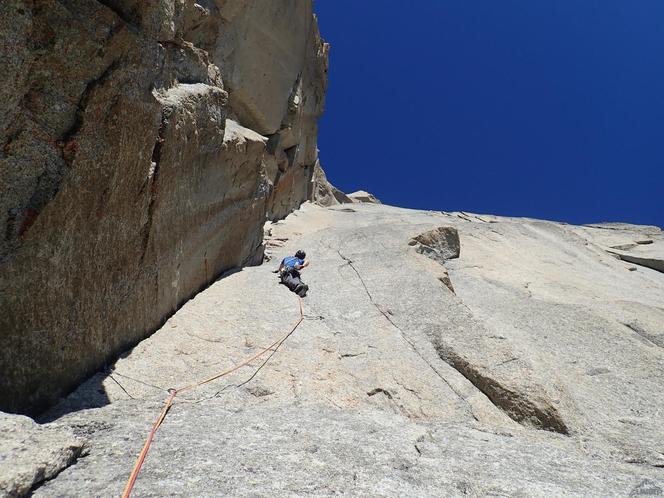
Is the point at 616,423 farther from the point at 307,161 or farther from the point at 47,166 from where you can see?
the point at 307,161

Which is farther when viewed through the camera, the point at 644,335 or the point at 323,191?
the point at 323,191

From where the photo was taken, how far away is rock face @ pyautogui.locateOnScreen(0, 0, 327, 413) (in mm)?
4680

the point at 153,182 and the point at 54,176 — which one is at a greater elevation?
the point at 153,182

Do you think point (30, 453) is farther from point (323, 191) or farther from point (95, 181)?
point (323, 191)

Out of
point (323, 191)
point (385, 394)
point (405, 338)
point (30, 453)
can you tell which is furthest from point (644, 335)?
point (323, 191)

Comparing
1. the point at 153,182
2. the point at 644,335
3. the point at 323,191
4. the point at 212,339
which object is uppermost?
the point at 323,191

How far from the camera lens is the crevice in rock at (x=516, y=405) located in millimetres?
6949

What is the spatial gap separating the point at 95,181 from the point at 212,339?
3.56 metres

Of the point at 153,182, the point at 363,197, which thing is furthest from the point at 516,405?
the point at 363,197

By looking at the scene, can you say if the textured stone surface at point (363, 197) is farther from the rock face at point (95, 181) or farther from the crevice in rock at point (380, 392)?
the crevice in rock at point (380, 392)

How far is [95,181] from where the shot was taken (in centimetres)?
568

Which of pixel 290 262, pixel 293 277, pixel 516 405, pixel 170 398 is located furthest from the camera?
pixel 290 262

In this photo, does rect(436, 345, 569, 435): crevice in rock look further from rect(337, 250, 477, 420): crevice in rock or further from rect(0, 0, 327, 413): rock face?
rect(0, 0, 327, 413): rock face

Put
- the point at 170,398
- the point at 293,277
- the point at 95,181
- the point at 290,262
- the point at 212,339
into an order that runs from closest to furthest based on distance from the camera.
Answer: the point at 95,181 < the point at 170,398 < the point at 212,339 < the point at 293,277 < the point at 290,262
